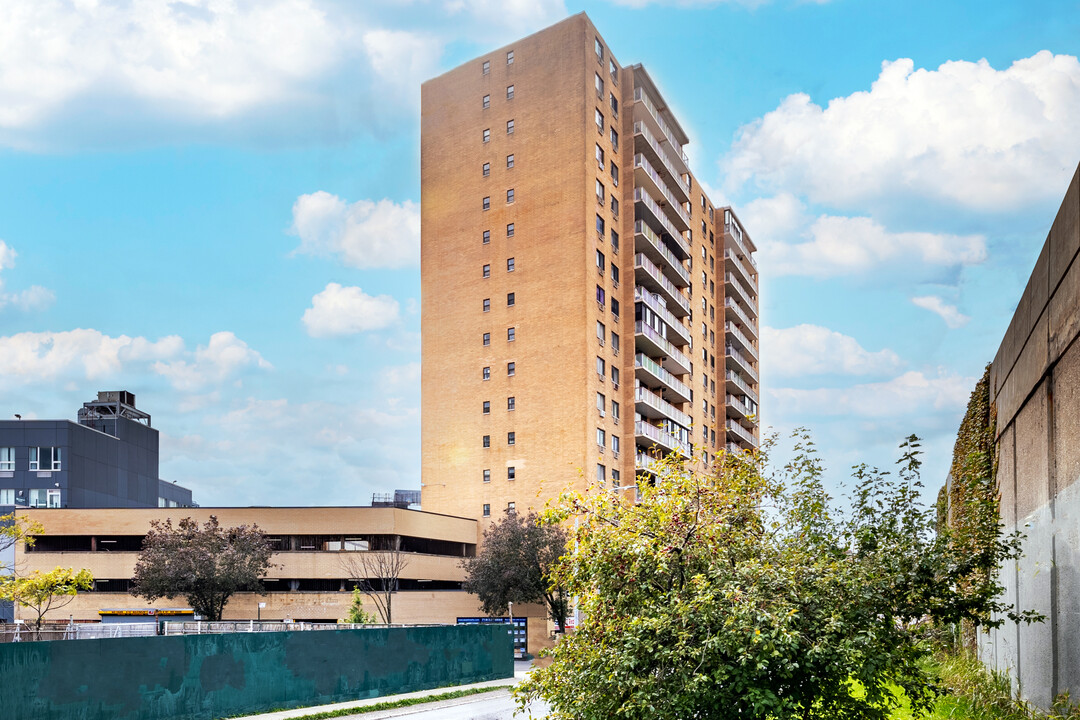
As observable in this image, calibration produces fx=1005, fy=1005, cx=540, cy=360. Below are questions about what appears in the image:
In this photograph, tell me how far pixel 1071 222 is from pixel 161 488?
134m

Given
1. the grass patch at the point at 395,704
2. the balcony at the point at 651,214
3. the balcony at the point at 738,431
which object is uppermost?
the balcony at the point at 651,214

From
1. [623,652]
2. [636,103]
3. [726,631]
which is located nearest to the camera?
[726,631]

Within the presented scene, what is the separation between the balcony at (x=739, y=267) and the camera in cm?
9975

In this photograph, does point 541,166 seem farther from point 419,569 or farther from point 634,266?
point 419,569

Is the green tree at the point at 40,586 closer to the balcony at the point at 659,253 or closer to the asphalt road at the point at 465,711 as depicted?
the asphalt road at the point at 465,711

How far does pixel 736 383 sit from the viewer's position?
101 m

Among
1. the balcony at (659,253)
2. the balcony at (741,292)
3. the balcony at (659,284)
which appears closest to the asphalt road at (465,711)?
the balcony at (659,284)

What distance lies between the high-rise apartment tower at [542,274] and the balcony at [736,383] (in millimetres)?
18480

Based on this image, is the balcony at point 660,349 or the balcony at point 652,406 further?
the balcony at point 660,349

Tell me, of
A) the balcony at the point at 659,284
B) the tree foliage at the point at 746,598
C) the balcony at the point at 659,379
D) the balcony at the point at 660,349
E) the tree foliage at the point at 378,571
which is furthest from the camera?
the balcony at the point at 659,284

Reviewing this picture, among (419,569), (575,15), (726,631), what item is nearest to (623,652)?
(726,631)

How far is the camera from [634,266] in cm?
7544

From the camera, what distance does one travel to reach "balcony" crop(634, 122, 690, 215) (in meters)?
77.9

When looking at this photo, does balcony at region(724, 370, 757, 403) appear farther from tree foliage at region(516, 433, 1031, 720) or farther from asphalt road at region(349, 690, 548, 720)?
tree foliage at region(516, 433, 1031, 720)
